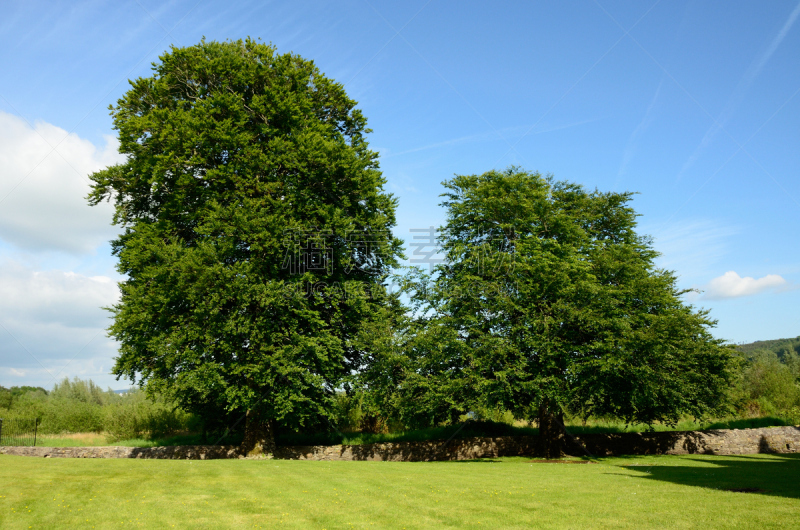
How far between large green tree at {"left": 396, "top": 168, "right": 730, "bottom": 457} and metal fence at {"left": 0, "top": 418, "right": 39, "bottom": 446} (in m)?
25.9

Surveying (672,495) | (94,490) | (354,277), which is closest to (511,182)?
(354,277)

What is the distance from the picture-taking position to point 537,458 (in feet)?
82.6

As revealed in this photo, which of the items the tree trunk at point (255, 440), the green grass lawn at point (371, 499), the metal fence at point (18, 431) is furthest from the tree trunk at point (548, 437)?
the metal fence at point (18, 431)

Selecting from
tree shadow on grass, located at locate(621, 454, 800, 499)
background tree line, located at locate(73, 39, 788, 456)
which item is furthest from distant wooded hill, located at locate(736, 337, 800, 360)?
tree shadow on grass, located at locate(621, 454, 800, 499)

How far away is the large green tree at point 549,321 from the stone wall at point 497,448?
2093mm

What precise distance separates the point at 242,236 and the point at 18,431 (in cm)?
2480

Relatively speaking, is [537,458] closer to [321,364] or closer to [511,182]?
[321,364]

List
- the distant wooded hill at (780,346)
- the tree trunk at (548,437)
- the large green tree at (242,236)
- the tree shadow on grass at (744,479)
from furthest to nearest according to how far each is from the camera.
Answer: the distant wooded hill at (780,346) → the tree trunk at (548,437) → the large green tree at (242,236) → the tree shadow on grass at (744,479)

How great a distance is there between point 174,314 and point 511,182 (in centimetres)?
1768

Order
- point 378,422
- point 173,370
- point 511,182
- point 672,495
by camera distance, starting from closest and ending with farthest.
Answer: point 672,495 → point 173,370 → point 511,182 → point 378,422

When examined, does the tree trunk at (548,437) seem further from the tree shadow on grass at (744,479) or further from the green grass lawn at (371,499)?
the green grass lawn at (371,499)

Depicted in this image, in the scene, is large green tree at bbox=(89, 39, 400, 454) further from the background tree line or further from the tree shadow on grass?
the tree shadow on grass

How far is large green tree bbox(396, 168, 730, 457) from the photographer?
2214cm

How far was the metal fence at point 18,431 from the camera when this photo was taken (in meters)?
30.1
